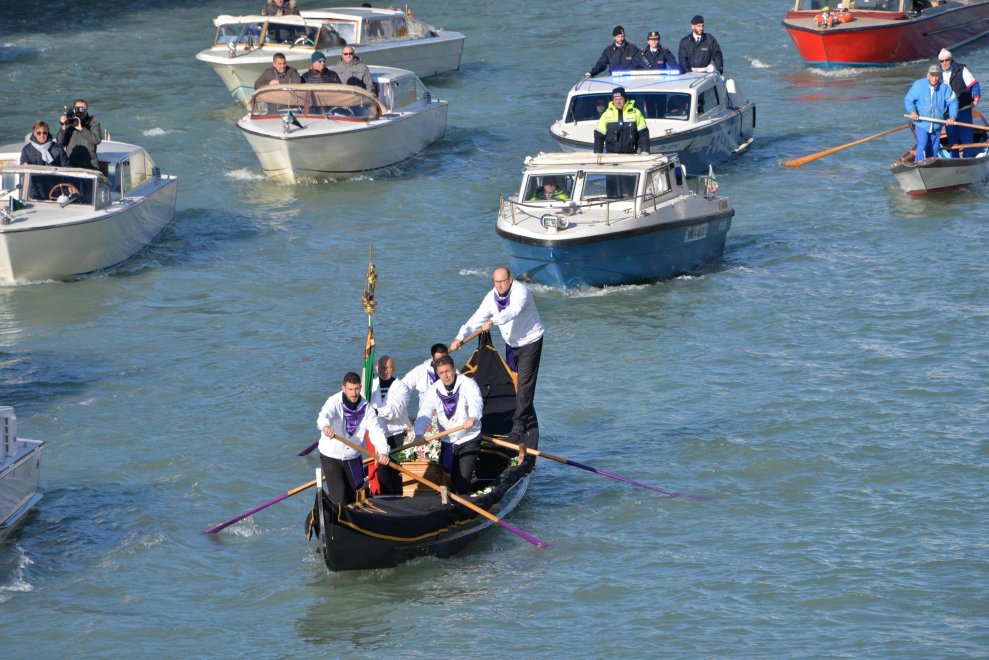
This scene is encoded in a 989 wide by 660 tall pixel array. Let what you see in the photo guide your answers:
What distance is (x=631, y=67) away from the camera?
96.6 ft

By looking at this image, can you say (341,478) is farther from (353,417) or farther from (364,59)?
(364,59)

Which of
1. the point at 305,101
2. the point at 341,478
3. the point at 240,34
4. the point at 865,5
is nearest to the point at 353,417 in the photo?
the point at 341,478

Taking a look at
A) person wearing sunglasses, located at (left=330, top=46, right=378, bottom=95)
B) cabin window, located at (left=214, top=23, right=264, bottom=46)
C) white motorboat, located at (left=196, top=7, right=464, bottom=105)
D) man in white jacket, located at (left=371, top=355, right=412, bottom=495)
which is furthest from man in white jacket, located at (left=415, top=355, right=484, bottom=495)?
cabin window, located at (left=214, top=23, right=264, bottom=46)

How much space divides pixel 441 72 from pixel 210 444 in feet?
72.8

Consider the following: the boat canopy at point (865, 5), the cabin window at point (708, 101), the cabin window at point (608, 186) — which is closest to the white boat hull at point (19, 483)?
the cabin window at point (608, 186)

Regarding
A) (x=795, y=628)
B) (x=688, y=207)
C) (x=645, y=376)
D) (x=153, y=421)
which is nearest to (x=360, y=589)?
(x=795, y=628)

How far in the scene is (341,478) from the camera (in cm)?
1450

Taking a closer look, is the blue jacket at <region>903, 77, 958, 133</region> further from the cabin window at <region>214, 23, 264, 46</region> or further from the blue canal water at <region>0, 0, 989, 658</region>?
the cabin window at <region>214, 23, 264, 46</region>

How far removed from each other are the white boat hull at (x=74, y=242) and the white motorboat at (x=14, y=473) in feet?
24.2

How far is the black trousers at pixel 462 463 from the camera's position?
15.2m

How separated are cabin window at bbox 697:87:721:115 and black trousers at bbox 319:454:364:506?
15.0 m

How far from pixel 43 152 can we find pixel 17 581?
1066cm

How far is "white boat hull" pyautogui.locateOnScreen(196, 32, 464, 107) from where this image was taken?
33.2 meters

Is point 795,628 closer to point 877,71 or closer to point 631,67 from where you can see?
point 631,67
